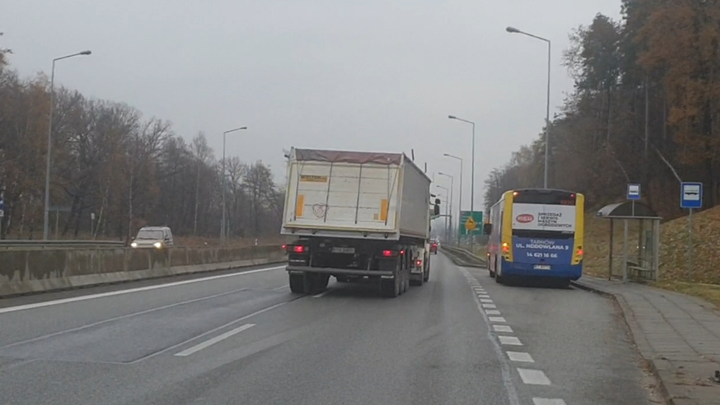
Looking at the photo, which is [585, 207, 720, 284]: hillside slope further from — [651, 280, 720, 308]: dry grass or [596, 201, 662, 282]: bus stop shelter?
[651, 280, 720, 308]: dry grass

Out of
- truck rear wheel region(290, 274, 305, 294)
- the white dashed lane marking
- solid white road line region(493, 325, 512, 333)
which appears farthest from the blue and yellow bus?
solid white road line region(493, 325, 512, 333)

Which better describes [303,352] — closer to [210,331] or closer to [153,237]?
[210,331]

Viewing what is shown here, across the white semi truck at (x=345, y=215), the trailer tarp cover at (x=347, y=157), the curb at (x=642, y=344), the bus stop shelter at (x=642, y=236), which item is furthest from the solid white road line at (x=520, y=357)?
the bus stop shelter at (x=642, y=236)

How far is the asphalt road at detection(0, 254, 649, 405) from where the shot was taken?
8.04m

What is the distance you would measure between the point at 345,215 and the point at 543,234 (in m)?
8.39

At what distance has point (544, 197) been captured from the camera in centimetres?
2561

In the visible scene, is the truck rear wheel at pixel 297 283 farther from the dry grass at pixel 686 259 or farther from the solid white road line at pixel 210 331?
the dry grass at pixel 686 259

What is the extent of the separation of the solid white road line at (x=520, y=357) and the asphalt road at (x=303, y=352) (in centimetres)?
3

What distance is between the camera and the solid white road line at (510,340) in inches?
473

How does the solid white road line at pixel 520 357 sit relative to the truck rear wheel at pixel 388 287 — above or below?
below

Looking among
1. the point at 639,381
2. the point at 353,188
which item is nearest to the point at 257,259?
the point at 353,188

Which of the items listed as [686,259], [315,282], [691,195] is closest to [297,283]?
[315,282]

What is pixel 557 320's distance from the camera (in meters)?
15.8

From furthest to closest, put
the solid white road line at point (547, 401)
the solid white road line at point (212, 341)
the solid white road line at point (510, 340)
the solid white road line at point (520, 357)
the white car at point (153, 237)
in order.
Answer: the white car at point (153, 237), the solid white road line at point (510, 340), the solid white road line at point (520, 357), the solid white road line at point (212, 341), the solid white road line at point (547, 401)
